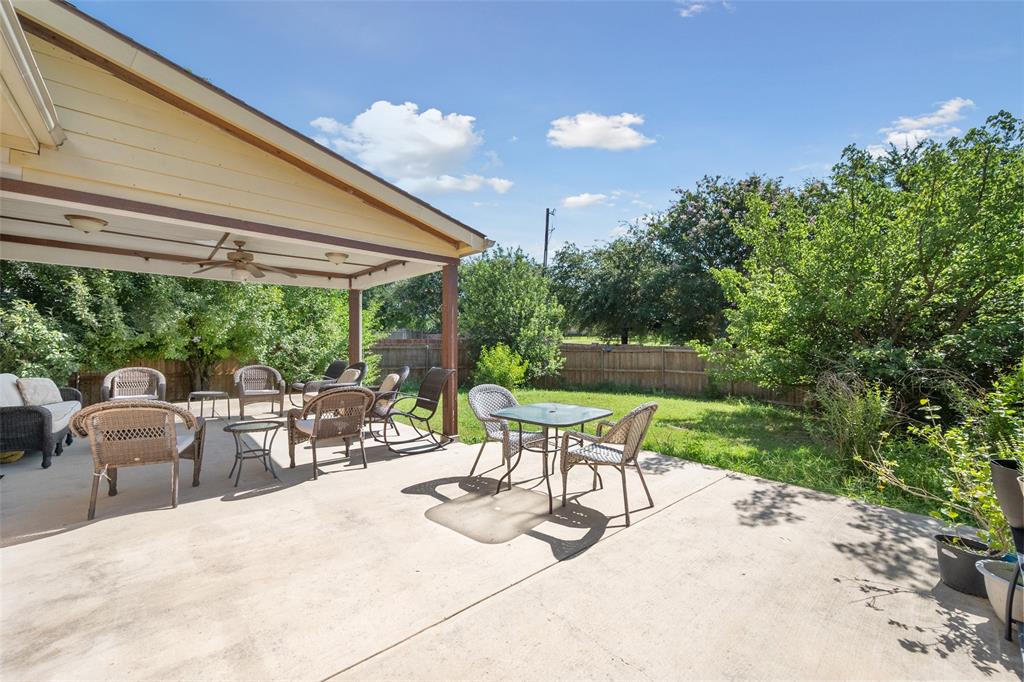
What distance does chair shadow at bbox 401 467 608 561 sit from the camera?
303 cm

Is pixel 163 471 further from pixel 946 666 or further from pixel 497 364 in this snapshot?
pixel 497 364

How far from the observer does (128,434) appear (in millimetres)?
3402

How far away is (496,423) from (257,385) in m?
5.59

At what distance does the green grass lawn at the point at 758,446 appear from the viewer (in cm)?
423

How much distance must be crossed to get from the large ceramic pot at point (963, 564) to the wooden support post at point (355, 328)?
332 inches

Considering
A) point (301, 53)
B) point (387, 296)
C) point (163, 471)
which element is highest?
point (301, 53)

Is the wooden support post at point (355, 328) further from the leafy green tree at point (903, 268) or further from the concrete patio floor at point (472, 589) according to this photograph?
the leafy green tree at point (903, 268)

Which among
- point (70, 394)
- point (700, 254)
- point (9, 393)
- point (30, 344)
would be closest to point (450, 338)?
point (9, 393)

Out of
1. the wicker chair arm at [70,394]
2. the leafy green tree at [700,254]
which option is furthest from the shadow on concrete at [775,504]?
the leafy green tree at [700,254]

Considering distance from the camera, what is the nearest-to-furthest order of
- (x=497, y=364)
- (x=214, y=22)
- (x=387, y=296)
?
(x=214, y=22) < (x=497, y=364) < (x=387, y=296)

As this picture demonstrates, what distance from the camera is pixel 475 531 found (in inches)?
125

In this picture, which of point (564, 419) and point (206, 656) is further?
point (564, 419)

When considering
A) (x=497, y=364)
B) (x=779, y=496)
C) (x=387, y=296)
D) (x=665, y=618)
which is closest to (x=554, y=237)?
(x=387, y=296)

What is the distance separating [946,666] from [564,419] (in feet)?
7.79
